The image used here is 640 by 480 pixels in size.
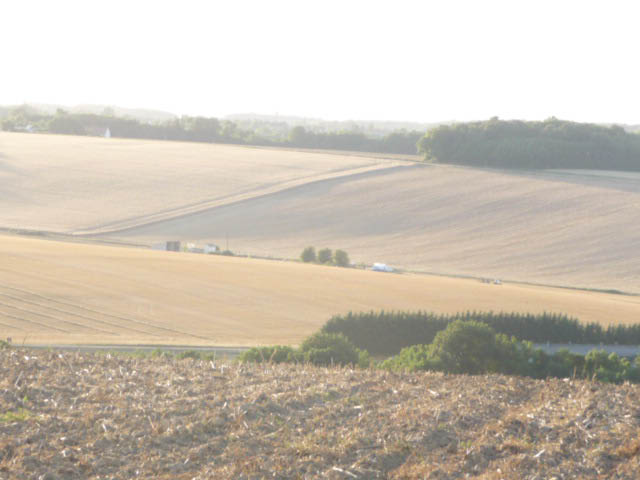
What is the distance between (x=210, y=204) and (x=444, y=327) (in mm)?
47766

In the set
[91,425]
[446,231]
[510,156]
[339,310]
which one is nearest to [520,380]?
[91,425]

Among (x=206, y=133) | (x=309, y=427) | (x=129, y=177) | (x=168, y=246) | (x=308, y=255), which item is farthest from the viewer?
Result: (x=206, y=133)

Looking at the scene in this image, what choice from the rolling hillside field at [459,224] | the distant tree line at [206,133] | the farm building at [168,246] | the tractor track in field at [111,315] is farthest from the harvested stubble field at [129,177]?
the tractor track in field at [111,315]

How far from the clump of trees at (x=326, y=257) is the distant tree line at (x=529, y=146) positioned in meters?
40.1

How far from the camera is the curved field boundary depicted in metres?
67.6

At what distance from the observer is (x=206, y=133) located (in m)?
131

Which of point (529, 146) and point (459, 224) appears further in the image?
point (529, 146)

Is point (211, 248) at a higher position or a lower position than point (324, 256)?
lower

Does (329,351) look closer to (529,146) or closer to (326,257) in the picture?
(326,257)

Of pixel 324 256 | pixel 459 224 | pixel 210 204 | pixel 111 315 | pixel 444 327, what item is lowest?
pixel 324 256

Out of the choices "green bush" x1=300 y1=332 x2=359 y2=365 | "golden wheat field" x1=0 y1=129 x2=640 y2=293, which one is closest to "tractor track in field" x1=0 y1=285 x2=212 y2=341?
"green bush" x1=300 y1=332 x2=359 y2=365

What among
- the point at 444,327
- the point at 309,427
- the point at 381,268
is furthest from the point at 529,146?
the point at 309,427

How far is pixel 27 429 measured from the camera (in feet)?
26.7

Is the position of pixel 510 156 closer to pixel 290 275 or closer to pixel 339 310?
pixel 290 275
